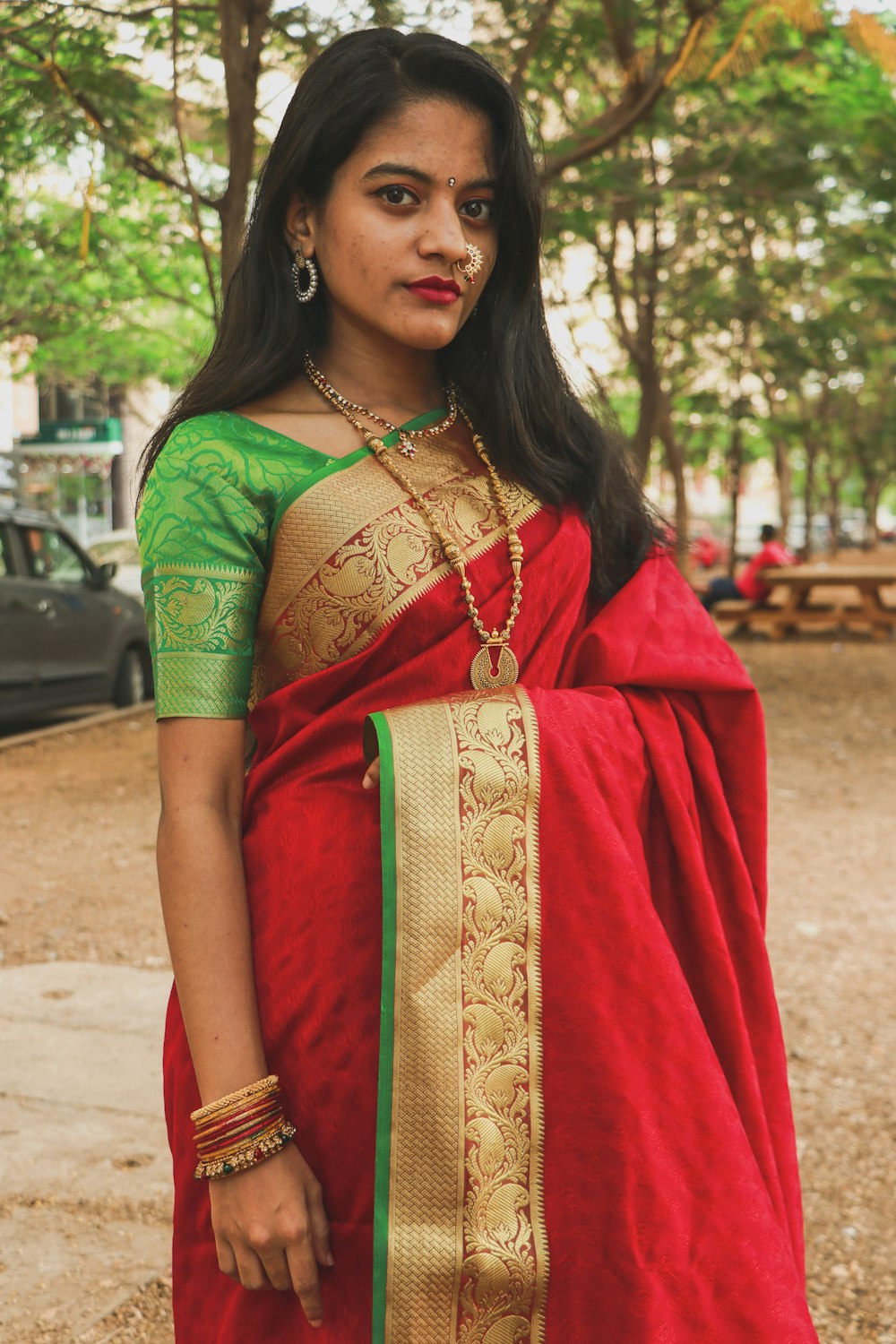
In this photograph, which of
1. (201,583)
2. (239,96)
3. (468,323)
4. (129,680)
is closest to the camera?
(201,583)

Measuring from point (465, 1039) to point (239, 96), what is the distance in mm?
5125

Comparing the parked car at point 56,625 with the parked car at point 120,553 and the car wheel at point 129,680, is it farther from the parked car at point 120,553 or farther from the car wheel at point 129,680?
the parked car at point 120,553

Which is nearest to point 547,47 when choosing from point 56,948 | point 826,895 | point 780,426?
point 826,895

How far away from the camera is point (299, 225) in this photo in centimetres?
163

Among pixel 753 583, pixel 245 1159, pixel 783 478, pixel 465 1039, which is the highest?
pixel 783 478

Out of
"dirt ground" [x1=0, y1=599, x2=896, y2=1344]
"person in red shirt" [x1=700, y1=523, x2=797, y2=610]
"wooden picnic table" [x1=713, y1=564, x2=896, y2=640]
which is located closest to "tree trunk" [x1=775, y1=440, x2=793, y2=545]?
"person in red shirt" [x1=700, y1=523, x2=797, y2=610]

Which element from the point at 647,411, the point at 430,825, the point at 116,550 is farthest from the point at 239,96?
the point at 116,550

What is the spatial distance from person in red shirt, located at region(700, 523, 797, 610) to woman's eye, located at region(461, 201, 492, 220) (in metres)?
14.3

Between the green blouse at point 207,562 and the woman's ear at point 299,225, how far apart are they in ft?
0.94

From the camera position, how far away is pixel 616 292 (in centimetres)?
1267

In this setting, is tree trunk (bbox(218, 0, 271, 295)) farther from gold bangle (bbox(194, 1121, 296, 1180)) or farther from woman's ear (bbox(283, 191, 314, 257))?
gold bangle (bbox(194, 1121, 296, 1180))

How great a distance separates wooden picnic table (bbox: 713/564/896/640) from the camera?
15.0 meters

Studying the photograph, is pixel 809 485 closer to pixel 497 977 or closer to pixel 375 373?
pixel 375 373

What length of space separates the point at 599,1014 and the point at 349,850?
306 mm
